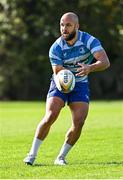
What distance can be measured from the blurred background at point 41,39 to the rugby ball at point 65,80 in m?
41.5

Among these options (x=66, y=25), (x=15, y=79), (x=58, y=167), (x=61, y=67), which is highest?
(x=66, y=25)

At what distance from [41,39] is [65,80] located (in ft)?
142

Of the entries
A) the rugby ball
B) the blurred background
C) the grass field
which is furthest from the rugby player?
the blurred background

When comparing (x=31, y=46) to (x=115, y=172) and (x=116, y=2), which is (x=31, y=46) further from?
(x=115, y=172)

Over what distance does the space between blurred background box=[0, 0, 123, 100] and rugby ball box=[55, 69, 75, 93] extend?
41.5m

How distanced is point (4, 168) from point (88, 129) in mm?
9472

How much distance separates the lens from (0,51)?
2095 inches

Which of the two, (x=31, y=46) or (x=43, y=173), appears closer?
(x=43, y=173)

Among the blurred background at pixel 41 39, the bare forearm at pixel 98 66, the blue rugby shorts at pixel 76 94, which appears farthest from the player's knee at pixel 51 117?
the blurred background at pixel 41 39

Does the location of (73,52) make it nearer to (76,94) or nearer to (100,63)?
(100,63)

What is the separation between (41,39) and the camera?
53.4 m

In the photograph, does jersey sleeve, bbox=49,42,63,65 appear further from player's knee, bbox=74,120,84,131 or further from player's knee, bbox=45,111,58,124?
player's knee, bbox=74,120,84,131

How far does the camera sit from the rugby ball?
10.4 meters

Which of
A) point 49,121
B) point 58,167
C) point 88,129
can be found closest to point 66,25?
point 49,121
